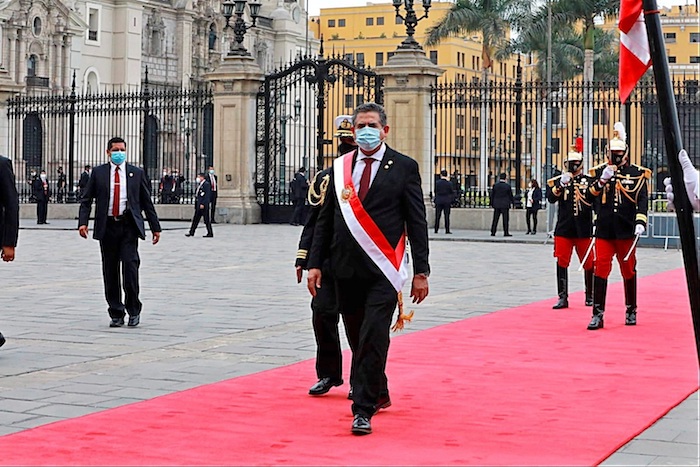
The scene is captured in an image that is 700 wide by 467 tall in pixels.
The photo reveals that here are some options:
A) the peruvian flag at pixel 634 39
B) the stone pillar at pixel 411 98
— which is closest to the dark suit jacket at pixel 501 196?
the stone pillar at pixel 411 98

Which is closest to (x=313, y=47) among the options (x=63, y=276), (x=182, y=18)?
(x=182, y=18)

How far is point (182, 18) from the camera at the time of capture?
73.4 metres

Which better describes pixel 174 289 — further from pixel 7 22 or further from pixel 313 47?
pixel 313 47

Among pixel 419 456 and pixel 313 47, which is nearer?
pixel 419 456

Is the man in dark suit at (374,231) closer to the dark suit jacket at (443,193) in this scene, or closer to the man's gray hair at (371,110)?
the man's gray hair at (371,110)

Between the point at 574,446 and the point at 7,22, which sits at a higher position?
the point at 7,22

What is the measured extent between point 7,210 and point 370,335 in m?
3.77

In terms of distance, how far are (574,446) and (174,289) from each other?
30.0ft

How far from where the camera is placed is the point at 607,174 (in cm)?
1143

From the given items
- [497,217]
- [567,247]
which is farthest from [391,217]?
[497,217]

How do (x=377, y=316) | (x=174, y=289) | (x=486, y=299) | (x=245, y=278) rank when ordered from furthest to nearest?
(x=245, y=278), (x=174, y=289), (x=486, y=299), (x=377, y=316)

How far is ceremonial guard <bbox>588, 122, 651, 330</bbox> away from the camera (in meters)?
11.1

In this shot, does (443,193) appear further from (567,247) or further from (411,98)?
(567,247)

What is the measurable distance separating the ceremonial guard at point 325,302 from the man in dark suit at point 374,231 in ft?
0.64
